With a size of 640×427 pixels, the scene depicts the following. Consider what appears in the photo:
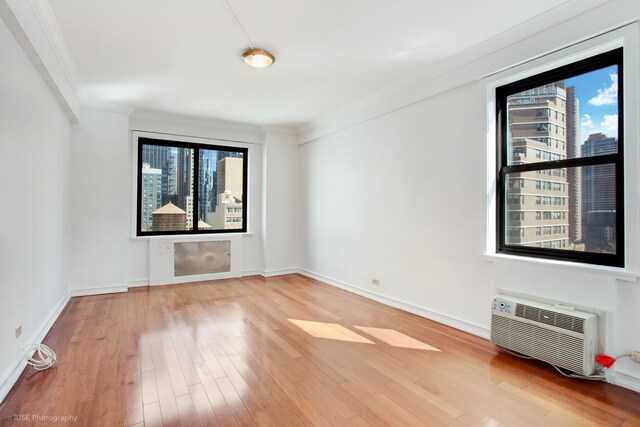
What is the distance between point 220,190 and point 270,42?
3.46m

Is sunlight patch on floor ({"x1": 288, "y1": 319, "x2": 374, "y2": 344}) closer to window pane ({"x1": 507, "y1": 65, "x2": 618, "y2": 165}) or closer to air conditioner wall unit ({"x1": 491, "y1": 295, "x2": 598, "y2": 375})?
air conditioner wall unit ({"x1": 491, "y1": 295, "x2": 598, "y2": 375})

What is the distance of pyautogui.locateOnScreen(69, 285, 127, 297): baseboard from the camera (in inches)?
174

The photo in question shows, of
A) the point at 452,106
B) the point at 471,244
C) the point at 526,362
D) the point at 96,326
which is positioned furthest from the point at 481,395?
the point at 96,326

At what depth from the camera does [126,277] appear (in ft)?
15.9

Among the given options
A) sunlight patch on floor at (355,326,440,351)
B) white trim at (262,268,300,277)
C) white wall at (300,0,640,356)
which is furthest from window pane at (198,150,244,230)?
sunlight patch on floor at (355,326,440,351)

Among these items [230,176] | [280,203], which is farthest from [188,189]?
[280,203]

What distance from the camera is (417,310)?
12.1 feet

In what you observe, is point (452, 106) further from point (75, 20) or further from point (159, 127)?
point (159, 127)

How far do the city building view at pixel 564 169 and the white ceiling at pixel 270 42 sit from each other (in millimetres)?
670

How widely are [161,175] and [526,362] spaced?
544cm

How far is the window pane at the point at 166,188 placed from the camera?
17.2ft

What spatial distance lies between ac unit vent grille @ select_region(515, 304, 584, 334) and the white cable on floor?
3.76 m

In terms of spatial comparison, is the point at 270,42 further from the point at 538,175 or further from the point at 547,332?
the point at 547,332

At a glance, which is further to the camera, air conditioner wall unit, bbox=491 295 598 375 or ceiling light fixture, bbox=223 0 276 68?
ceiling light fixture, bbox=223 0 276 68
